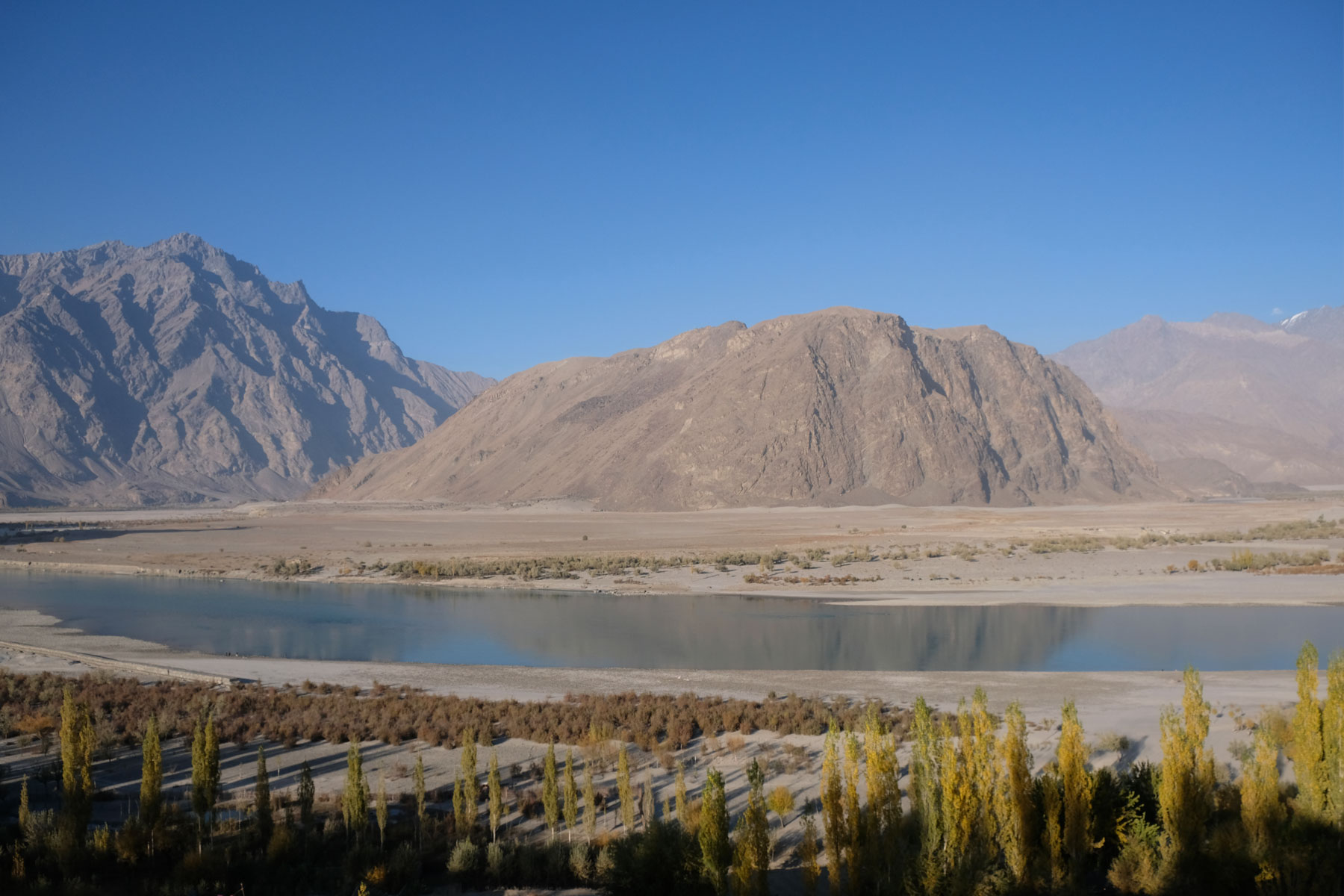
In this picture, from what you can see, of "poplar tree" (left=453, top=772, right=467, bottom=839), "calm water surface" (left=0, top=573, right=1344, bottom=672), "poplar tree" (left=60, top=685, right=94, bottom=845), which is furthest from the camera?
"calm water surface" (left=0, top=573, right=1344, bottom=672)

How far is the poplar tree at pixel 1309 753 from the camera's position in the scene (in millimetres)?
10906

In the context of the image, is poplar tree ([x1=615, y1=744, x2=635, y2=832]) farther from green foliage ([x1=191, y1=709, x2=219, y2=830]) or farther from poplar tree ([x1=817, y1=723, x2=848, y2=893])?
green foliage ([x1=191, y1=709, x2=219, y2=830])

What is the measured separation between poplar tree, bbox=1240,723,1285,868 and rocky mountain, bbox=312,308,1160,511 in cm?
8622

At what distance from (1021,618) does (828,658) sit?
10193 mm

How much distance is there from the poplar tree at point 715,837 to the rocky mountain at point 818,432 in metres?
87.3

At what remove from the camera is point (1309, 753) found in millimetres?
11320

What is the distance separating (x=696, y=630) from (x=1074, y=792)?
23.7m

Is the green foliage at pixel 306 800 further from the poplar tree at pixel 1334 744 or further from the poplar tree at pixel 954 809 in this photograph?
the poplar tree at pixel 1334 744

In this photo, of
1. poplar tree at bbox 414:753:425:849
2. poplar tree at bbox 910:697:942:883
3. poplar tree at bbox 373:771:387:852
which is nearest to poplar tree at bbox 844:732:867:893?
poplar tree at bbox 910:697:942:883

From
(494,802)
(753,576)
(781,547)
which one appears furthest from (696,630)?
(781,547)

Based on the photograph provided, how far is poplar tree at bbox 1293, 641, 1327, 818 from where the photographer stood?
1091 centimetres

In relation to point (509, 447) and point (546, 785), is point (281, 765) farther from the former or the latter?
point (509, 447)

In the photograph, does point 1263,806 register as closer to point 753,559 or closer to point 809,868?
point 809,868

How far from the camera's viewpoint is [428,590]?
46344 mm
